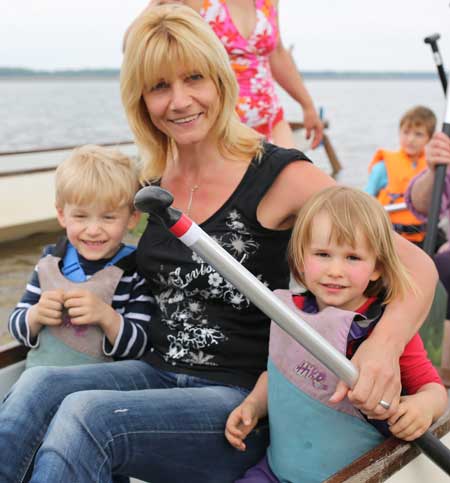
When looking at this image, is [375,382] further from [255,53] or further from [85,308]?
[255,53]

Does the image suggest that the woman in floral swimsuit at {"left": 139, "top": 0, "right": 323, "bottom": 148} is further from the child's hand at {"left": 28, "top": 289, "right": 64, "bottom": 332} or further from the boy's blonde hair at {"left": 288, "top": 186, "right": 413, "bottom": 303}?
the boy's blonde hair at {"left": 288, "top": 186, "right": 413, "bottom": 303}

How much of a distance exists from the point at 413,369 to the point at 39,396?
2.44ft

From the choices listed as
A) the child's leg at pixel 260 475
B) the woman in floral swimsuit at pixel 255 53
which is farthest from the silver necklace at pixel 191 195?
the woman in floral swimsuit at pixel 255 53

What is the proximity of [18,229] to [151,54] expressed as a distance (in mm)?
4456

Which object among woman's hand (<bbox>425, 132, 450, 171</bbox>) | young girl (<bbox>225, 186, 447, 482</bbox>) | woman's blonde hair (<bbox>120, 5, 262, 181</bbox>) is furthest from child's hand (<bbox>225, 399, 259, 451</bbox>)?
woman's hand (<bbox>425, 132, 450, 171</bbox>)

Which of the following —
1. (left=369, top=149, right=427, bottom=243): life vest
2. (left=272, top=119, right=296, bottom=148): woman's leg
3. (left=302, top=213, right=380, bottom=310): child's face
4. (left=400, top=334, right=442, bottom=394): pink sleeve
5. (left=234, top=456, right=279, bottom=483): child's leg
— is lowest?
(left=369, top=149, right=427, bottom=243): life vest

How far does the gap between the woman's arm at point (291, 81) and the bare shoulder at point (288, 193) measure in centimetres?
145

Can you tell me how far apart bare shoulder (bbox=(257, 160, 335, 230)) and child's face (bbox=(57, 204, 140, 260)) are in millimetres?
404

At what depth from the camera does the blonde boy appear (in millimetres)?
1781

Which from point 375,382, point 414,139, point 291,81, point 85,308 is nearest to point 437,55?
point 291,81

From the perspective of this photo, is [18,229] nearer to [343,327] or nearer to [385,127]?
[343,327]

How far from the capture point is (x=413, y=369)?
57.9 inches

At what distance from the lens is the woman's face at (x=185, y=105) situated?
1663 mm

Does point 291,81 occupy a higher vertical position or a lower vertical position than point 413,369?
higher
